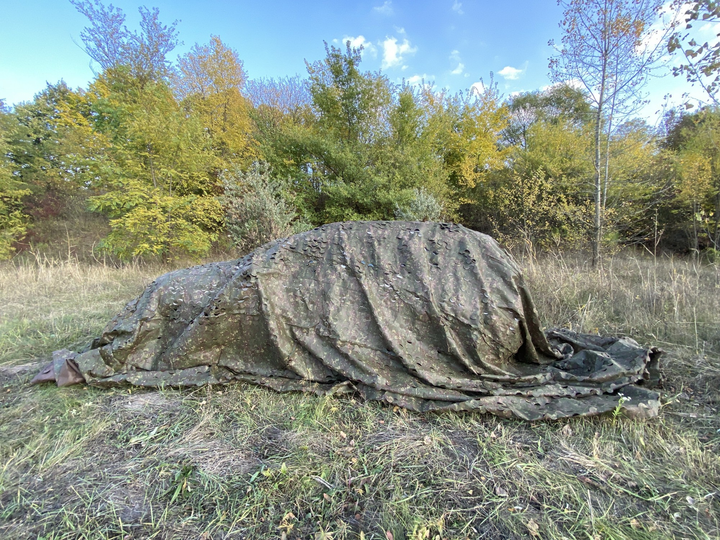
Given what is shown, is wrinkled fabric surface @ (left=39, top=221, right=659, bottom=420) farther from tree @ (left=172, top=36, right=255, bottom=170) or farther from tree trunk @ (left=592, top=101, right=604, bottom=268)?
tree @ (left=172, top=36, right=255, bottom=170)

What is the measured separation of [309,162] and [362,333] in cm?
859

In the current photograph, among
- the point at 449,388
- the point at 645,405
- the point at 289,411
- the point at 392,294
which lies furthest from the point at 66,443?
the point at 645,405

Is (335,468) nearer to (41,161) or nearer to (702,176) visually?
(702,176)

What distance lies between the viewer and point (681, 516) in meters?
1.16

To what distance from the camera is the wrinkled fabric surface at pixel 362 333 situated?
199 cm

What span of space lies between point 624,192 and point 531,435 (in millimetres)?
8589

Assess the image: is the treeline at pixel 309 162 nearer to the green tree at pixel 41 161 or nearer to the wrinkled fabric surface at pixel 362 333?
the green tree at pixel 41 161

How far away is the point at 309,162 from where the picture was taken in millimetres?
9516

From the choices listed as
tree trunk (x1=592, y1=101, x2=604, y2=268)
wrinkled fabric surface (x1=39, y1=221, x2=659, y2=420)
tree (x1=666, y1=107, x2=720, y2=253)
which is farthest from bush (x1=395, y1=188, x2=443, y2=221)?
tree (x1=666, y1=107, x2=720, y2=253)

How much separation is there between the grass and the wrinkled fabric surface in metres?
0.18

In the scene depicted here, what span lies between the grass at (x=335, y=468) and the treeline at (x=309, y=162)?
4.20m

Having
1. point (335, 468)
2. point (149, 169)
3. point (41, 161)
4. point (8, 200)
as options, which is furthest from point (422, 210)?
point (8, 200)

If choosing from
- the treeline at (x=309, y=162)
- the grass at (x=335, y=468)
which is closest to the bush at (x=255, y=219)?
the treeline at (x=309, y=162)

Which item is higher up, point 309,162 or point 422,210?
point 309,162
